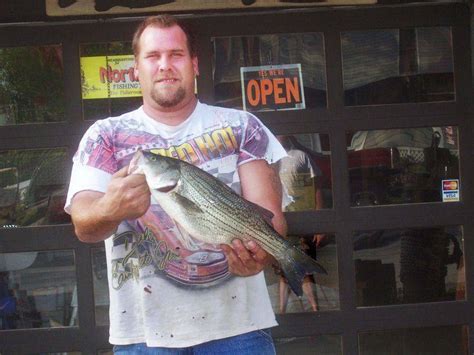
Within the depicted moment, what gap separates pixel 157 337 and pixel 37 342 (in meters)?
2.23

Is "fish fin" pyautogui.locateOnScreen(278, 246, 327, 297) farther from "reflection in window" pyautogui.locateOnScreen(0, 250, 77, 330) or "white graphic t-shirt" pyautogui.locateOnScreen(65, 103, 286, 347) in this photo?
"reflection in window" pyautogui.locateOnScreen(0, 250, 77, 330)

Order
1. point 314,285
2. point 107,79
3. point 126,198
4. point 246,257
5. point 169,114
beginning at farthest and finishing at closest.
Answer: point 314,285
point 107,79
point 169,114
point 246,257
point 126,198

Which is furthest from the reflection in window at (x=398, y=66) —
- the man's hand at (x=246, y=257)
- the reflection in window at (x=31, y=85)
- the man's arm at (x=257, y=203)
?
the man's hand at (x=246, y=257)

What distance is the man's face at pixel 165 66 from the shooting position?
2752 mm

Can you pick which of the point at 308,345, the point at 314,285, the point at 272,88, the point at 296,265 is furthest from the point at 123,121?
the point at 308,345

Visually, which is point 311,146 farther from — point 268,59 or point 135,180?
point 135,180

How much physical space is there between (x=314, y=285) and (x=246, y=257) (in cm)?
227

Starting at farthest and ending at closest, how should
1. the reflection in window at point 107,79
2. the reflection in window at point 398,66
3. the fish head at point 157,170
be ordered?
the reflection in window at point 398,66 → the reflection in window at point 107,79 → the fish head at point 157,170

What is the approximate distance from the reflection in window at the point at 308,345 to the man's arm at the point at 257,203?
2.16 metres

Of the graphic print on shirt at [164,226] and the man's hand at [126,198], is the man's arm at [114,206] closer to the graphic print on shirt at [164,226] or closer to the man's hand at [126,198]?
the man's hand at [126,198]

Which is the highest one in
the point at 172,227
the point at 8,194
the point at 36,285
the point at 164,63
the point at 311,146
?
the point at 164,63

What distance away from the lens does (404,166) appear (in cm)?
493

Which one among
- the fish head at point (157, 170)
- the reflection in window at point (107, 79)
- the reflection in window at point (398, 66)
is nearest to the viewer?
the fish head at point (157, 170)

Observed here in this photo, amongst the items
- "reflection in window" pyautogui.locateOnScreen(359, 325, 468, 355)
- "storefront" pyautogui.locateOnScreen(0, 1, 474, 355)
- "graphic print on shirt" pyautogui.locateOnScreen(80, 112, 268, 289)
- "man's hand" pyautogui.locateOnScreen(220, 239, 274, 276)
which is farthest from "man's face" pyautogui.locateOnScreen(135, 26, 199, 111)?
"reflection in window" pyautogui.locateOnScreen(359, 325, 468, 355)
